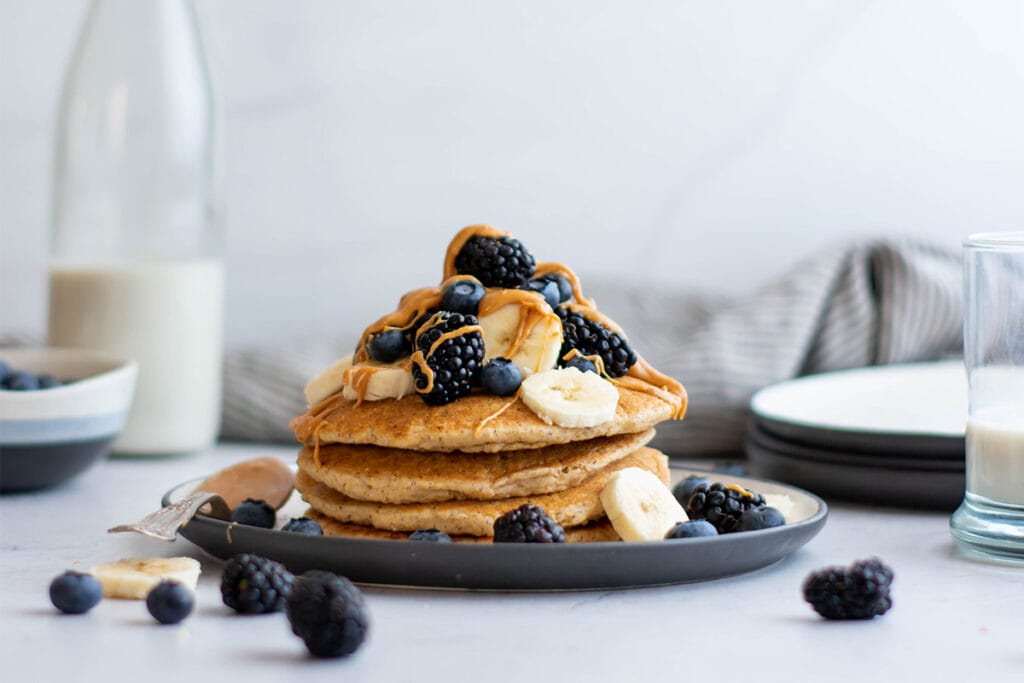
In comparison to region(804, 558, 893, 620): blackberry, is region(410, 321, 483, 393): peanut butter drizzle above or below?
above

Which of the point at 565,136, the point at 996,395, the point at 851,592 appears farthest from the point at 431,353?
the point at 565,136

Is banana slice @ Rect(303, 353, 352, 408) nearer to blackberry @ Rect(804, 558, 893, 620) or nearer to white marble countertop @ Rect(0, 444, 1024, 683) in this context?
white marble countertop @ Rect(0, 444, 1024, 683)

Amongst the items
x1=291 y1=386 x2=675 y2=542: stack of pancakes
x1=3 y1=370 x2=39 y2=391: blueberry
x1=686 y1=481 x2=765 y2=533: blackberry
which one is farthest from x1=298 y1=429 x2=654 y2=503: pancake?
x1=3 y1=370 x2=39 y2=391: blueberry

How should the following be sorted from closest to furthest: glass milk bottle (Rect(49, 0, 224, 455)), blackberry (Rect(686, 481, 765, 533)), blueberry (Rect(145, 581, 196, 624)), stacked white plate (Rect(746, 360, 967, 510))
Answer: blueberry (Rect(145, 581, 196, 624)) → blackberry (Rect(686, 481, 765, 533)) → stacked white plate (Rect(746, 360, 967, 510)) → glass milk bottle (Rect(49, 0, 224, 455))

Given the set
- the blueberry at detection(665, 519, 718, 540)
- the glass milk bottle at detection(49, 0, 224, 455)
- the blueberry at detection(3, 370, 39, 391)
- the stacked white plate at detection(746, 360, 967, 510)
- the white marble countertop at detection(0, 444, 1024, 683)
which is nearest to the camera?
the white marble countertop at detection(0, 444, 1024, 683)

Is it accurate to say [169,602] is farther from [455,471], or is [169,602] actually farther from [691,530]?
[691,530]

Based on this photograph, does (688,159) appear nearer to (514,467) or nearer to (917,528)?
(917,528)
